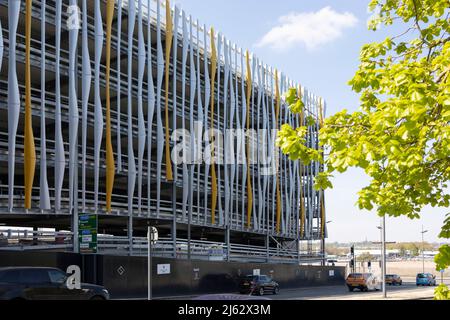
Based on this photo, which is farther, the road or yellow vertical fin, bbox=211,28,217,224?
yellow vertical fin, bbox=211,28,217,224

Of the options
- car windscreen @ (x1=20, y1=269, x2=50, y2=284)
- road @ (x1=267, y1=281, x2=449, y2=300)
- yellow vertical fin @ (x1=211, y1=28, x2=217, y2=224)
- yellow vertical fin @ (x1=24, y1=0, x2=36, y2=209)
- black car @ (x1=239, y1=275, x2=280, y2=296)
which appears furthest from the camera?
yellow vertical fin @ (x1=211, y1=28, x2=217, y2=224)

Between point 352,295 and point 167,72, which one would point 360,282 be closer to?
point 352,295

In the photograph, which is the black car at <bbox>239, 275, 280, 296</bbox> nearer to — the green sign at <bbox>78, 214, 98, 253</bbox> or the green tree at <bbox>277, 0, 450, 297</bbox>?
the green sign at <bbox>78, 214, 98, 253</bbox>

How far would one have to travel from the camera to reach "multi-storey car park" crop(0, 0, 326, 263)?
32.7 m

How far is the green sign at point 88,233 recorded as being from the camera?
2534 cm

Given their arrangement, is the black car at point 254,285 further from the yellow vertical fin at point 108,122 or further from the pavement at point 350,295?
the yellow vertical fin at point 108,122

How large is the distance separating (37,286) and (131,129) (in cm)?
2207

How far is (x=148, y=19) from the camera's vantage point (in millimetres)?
41344

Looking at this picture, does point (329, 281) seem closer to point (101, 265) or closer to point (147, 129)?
point (147, 129)

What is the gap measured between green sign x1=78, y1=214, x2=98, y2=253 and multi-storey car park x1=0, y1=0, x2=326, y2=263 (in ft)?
12.9

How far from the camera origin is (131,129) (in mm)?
39406

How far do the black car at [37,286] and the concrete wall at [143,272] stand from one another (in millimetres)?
7505

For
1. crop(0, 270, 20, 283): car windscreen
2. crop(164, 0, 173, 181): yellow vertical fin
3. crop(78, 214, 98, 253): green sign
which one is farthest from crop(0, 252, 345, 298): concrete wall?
crop(0, 270, 20, 283): car windscreen
